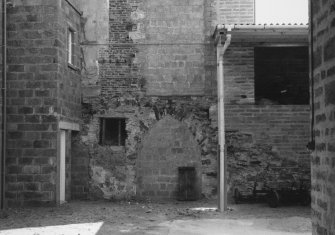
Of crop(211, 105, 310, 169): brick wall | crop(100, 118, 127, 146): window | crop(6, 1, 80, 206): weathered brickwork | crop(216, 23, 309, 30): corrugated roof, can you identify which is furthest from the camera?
crop(100, 118, 127, 146): window

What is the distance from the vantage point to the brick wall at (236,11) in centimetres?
1316

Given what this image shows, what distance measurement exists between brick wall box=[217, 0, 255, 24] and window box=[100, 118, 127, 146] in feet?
13.2

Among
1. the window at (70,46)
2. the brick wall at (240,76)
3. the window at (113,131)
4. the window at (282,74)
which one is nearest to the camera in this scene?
the window at (70,46)

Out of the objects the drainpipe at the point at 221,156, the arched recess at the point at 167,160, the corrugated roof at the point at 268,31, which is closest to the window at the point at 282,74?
the corrugated roof at the point at 268,31

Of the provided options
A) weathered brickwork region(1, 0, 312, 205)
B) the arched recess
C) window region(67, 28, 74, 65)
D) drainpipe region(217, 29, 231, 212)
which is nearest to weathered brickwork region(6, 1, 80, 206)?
weathered brickwork region(1, 0, 312, 205)

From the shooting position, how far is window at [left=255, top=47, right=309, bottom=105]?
13453 mm

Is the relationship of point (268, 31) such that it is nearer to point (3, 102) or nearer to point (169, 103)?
point (169, 103)

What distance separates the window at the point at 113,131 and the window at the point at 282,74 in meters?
3.93

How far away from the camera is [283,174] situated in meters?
12.5

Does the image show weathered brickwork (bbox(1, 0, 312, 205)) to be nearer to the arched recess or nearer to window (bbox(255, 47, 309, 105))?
the arched recess

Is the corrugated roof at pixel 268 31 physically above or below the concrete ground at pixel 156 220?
above

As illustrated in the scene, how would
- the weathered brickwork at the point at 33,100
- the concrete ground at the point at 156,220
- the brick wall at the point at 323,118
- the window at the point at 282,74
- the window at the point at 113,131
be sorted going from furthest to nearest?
1. the window at the point at 282,74
2. the window at the point at 113,131
3. the weathered brickwork at the point at 33,100
4. the concrete ground at the point at 156,220
5. the brick wall at the point at 323,118

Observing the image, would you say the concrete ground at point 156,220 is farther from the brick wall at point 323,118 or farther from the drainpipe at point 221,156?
the brick wall at point 323,118

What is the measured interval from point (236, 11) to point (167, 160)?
459 cm
